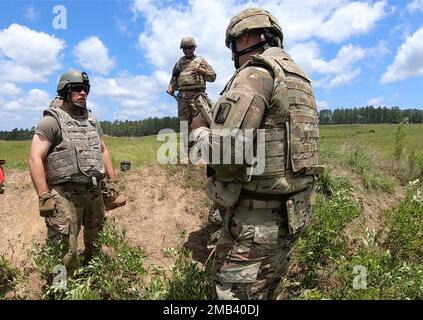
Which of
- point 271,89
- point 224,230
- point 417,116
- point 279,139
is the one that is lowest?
point 224,230

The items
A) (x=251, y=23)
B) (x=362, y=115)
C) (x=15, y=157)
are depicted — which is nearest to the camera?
(x=251, y=23)

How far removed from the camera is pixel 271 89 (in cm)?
277

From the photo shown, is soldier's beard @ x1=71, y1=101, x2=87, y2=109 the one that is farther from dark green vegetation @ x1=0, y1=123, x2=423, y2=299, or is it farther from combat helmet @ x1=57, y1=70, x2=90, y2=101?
dark green vegetation @ x1=0, y1=123, x2=423, y2=299

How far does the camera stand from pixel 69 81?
4.46m

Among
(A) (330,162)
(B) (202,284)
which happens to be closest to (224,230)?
(B) (202,284)

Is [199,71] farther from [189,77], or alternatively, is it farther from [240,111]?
[240,111]

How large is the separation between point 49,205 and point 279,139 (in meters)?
2.53

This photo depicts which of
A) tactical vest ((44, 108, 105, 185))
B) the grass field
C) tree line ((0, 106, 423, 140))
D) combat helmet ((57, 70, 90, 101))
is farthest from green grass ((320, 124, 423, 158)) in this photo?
tree line ((0, 106, 423, 140))

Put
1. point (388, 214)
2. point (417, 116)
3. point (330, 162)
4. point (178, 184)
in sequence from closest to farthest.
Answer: point (388, 214) < point (178, 184) < point (330, 162) < point (417, 116)

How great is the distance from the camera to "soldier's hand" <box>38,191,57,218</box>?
416 centimetres

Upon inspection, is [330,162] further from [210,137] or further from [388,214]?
[210,137]

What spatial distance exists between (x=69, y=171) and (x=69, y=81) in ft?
3.15

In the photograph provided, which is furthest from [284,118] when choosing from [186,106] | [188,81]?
[186,106]

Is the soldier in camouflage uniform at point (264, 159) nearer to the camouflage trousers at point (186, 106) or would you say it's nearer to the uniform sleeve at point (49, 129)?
the uniform sleeve at point (49, 129)
